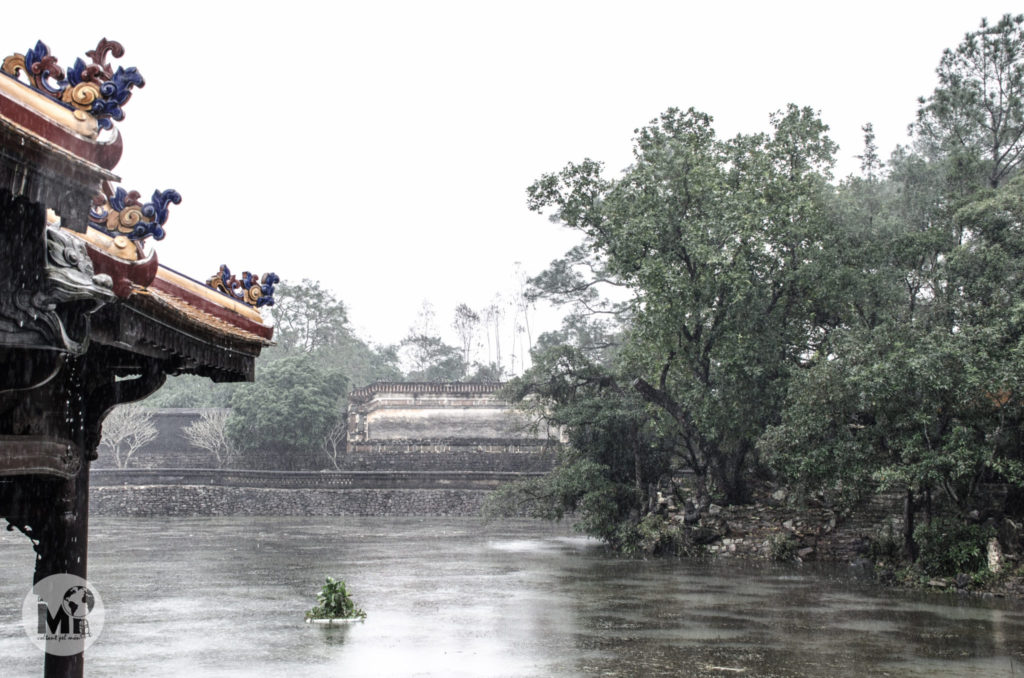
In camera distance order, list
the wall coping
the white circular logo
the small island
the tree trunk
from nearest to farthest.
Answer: the white circular logo
the small island
the tree trunk
the wall coping

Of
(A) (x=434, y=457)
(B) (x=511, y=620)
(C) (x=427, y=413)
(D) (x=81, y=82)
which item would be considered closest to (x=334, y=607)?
(B) (x=511, y=620)

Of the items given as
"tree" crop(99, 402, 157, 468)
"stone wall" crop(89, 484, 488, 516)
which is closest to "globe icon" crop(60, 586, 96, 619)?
"stone wall" crop(89, 484, 488, 516)

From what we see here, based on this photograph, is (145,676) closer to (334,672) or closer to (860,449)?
(334,672)

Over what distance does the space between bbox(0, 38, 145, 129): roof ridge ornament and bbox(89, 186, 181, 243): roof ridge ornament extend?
93cm

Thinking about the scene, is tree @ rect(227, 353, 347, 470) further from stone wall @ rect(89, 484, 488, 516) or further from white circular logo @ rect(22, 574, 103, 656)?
white circular logo @ rect(22, 574, 103, 656)

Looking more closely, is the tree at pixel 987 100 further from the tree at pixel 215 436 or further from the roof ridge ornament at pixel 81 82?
the tree at pixel 215 436

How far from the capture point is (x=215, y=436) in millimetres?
44438

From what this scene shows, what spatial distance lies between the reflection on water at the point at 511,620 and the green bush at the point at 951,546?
1.28m

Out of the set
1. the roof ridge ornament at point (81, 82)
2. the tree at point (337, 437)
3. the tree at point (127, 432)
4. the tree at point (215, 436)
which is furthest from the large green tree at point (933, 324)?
the tree at point (127, 432)

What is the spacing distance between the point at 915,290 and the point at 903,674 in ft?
41.6

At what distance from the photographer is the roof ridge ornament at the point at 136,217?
20.0 feet

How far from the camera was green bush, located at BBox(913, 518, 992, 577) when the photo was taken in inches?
628

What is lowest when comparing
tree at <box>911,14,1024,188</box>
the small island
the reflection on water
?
the reflection on water

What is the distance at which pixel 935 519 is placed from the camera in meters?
16.5
